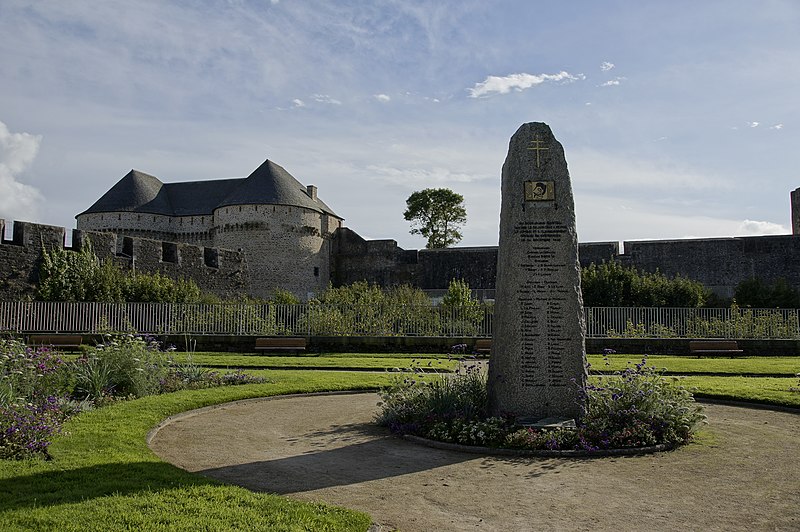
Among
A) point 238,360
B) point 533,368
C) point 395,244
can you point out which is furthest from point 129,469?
point 395,244

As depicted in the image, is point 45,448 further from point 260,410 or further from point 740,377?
point 740,377

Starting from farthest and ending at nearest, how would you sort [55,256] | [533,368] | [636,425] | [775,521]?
[55,256] < [533,368] < [636,425] < [775,521]

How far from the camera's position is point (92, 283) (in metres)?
26.6

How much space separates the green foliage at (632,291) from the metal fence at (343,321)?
569 centimetres

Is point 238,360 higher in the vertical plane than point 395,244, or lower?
lower

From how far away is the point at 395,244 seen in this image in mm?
47469

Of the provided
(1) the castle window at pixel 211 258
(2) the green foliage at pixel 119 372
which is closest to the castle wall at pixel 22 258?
(1) the castle window at pixel 211 258

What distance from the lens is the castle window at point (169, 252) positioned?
111 ft

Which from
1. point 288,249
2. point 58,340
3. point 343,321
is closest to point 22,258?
point 58,340

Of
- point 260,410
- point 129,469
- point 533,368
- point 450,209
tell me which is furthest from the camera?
point 450,209

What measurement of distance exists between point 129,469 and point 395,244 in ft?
138

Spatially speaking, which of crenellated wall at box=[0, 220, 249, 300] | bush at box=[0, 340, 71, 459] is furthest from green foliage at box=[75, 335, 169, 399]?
crenellated wall at box=[0, 220, 249, 300]

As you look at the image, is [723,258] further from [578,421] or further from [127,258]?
[578,421]

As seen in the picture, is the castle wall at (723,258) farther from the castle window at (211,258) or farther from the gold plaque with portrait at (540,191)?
the gold plaque with portrait at (540,191)
